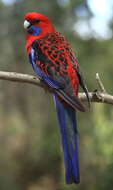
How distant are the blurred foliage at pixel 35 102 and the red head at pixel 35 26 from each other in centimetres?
221

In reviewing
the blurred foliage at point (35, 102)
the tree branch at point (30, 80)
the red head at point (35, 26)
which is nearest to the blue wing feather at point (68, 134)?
the tree branch at point (30, 80)

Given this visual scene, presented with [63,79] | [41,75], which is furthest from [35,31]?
[63,79]

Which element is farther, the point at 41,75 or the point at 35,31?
the point at 35,31

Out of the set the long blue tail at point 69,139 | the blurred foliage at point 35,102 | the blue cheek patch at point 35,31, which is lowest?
the blurred foliage at point 35,102

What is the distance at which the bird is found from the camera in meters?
3.36

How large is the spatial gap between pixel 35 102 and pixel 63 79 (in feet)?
19.1

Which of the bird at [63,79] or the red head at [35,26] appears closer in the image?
the bird at [63,79]

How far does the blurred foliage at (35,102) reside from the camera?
7.34 m

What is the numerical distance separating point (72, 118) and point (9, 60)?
458 cm

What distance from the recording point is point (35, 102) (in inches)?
369

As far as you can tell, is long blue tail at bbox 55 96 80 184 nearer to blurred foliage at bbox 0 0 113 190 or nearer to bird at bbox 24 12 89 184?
bird at bbox 24 12 89 184

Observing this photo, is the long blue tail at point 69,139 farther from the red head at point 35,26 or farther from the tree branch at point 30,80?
the red head at point 35,26

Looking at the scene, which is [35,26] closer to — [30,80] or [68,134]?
[30,80]

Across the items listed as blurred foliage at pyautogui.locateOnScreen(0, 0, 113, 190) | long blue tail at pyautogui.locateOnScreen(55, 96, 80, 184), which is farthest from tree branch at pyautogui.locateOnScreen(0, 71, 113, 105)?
blurred foliage at pyautogui.locateOnScreen(0, 0, 113, 190)
